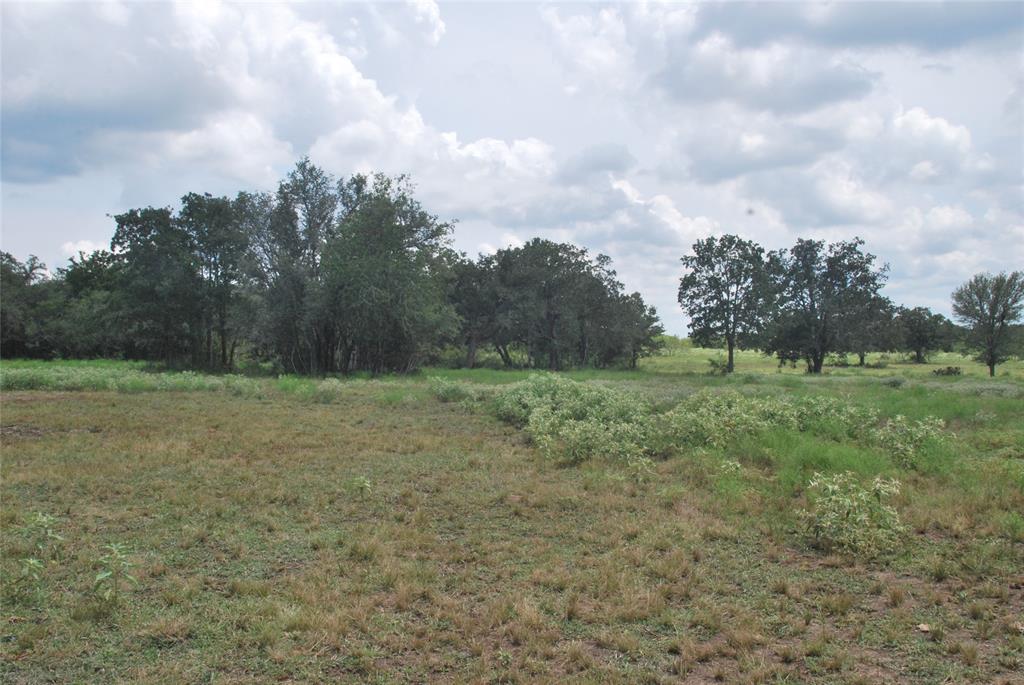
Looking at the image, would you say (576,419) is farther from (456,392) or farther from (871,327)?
(871,327)

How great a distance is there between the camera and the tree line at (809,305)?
43.4 m

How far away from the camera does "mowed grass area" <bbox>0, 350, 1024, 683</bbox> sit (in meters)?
4.29

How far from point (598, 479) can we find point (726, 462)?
6.61ft

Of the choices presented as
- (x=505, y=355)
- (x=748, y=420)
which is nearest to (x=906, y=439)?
(x=748, y=420)

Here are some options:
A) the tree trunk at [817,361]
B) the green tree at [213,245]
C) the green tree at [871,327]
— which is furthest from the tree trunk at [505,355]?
the green tree at [871,327]

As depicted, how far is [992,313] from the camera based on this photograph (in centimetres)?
4456

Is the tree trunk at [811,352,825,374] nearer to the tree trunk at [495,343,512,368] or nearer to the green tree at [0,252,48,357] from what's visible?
the tree trunk at [495,343,512,368]

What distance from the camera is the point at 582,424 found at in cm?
1176

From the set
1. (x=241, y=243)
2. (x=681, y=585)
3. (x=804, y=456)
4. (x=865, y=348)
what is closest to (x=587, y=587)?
(x=681, y=585)

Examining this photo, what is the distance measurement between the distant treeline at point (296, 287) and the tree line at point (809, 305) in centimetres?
1007

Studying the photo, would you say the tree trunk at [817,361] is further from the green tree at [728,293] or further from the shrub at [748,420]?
the shrub at [748,420]

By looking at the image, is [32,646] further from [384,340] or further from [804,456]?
[384,340]

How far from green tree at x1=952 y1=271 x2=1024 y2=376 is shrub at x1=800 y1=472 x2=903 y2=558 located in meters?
46.4

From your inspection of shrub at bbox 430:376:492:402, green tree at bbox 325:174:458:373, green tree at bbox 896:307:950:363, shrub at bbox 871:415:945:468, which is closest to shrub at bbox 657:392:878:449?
shrub at bbox 871:415:945:468
